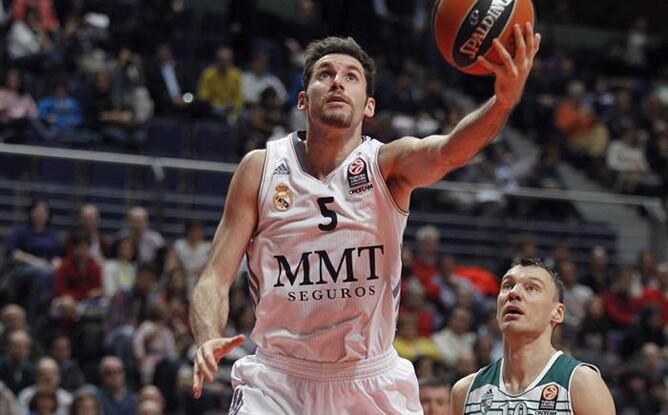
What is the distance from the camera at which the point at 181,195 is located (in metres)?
13.4

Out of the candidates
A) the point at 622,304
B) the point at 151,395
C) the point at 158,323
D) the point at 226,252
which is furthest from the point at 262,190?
the point at 622,304

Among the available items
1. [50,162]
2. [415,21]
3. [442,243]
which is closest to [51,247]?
[50,162]

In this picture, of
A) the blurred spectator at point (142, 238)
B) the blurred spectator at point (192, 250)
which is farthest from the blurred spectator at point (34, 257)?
the blurred spectator at point (192, 250)

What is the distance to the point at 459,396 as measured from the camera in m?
5.61

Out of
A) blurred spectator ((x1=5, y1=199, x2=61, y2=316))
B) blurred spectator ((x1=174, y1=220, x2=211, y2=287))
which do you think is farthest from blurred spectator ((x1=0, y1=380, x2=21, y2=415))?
blurred spectator ((x1=174, y1=220, x2=211, y2=287))

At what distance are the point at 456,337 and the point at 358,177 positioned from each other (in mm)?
7317

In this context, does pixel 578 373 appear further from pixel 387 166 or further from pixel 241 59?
pixel 241 59

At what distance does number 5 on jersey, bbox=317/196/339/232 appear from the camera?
508 cm

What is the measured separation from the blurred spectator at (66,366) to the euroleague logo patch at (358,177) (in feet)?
18.6

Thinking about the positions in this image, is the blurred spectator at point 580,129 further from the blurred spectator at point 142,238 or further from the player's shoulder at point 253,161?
the player's shoulder at point 253,161

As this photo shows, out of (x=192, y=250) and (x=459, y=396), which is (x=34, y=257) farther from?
(x=459, y=396)

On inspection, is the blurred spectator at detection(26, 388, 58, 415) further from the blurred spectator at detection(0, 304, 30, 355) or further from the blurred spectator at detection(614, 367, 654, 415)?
the blurred spectator at detection(614, 367, 654, 415)

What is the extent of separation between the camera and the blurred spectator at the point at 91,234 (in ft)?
38.0

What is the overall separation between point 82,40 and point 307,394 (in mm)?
10725
